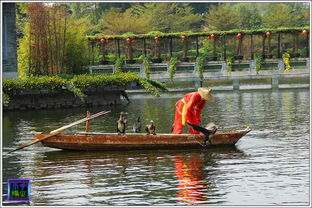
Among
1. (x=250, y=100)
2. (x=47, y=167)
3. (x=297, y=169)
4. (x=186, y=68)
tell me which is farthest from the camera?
(x=186, y=68)

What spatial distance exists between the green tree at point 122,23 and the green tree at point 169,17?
4.60ft

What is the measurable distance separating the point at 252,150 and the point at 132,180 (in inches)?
216

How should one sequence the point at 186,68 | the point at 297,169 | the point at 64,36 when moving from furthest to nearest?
the point at 186,68 → the point at 64,36 → the point at 297,169

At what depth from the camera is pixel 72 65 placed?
151 feet

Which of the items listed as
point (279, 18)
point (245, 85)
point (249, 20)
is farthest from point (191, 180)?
point (249, 20)

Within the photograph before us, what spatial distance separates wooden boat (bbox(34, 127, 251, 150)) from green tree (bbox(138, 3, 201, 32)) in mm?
52259

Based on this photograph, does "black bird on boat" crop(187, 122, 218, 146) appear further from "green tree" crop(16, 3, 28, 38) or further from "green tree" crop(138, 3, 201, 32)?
"green tree" crop(138, 3, 201, 32)

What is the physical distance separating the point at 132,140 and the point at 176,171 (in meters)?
3.46

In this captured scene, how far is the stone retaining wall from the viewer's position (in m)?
38.8

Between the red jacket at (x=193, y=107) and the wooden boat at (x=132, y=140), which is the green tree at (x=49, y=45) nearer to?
the wooden boat at (x=132, y=140)

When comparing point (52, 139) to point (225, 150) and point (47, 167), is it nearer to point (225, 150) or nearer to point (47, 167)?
point (47, 167)

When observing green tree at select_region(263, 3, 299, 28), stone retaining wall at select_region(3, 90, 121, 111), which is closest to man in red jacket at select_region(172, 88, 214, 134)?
stone retaining wall at select_region(3, 90, 121, 111)

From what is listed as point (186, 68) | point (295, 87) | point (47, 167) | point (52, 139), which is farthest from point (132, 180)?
point (295, 87)

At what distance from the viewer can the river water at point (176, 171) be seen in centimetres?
1581
